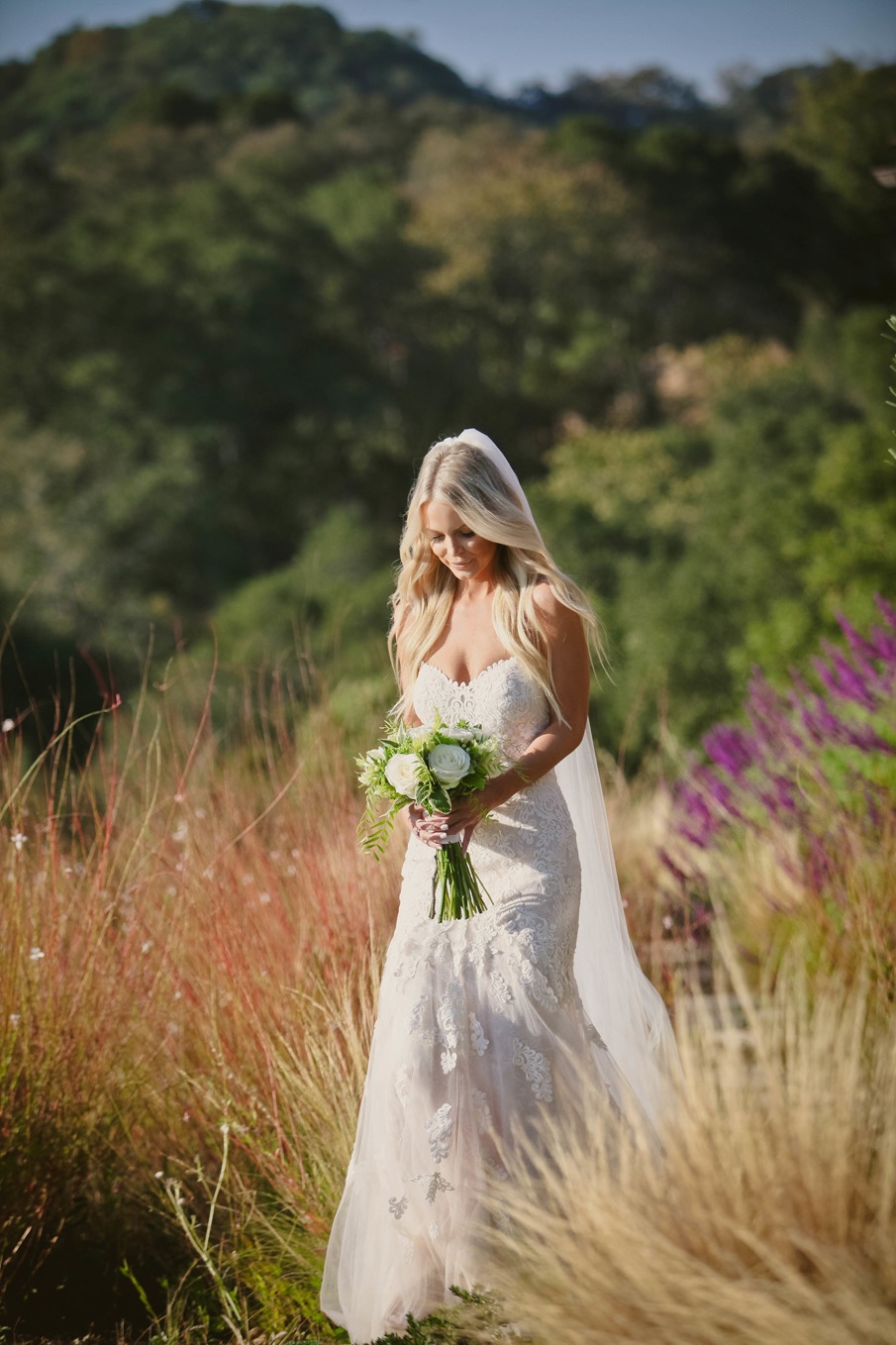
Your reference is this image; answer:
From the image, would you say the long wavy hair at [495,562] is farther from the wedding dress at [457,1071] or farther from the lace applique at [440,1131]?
the lace applique at [440,1131]

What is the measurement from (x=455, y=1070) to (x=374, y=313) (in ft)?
110

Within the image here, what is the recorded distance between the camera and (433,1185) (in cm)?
298

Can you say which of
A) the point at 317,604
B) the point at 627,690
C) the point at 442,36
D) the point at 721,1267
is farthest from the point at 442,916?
the point at 442,36

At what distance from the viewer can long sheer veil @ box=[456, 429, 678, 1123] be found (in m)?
3.72

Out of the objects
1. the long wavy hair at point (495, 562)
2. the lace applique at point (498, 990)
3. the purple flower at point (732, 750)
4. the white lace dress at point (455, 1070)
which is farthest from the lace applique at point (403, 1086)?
the purple flower at point (732, 750)

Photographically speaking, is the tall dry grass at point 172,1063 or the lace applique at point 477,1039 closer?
the lace applique at point 477,1039

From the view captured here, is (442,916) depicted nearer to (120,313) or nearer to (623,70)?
(120,313)

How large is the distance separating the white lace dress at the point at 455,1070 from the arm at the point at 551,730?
0.12m

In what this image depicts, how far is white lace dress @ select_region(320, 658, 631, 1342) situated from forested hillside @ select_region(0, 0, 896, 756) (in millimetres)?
19033

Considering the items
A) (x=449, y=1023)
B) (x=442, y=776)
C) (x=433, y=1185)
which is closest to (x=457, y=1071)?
(x=449, y=1023)

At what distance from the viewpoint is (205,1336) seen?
3234mm

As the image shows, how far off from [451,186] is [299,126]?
6.79m

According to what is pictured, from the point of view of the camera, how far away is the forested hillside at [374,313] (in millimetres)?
27578

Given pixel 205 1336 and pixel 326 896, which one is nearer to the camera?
pixel 205 1336
